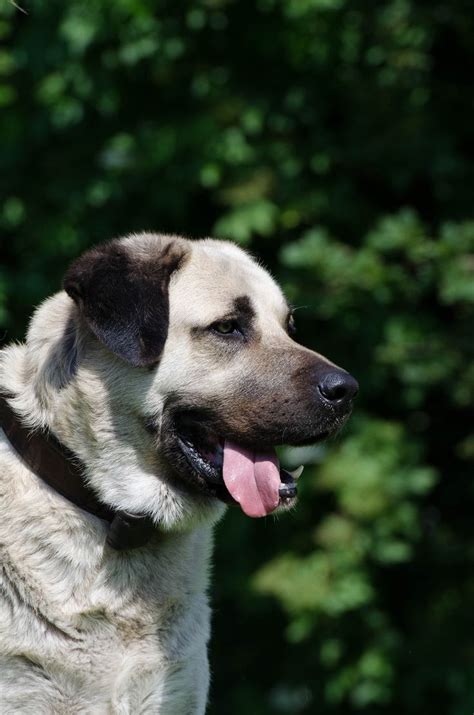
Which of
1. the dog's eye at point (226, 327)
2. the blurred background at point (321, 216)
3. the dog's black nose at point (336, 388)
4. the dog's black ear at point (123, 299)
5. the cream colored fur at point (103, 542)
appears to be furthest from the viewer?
the blurred background at point (321, 216)

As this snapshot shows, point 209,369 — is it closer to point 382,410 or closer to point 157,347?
point 157,347

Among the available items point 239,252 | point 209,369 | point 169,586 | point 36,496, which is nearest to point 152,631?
point 169,586

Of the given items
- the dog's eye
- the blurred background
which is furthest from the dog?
the blurred background

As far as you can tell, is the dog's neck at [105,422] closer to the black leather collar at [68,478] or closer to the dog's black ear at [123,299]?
the black leather collar at [68,478]

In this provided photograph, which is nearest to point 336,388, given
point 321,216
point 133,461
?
point 133,461

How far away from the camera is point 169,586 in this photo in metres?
4.00

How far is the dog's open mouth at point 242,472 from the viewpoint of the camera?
12.9ft

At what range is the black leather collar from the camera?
3.93 metres

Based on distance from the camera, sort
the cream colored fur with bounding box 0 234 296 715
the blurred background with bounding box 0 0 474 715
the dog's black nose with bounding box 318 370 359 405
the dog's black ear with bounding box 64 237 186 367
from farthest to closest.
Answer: the blurred background with bounding box 0 0 474 715 < the dog's black nose with bounding box 318 370 359 405 < the dog's black ear with bounding box 64 237 186 367 < the cream colored fur with bounding box 0 234 296 715

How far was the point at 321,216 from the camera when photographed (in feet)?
→ 29.6

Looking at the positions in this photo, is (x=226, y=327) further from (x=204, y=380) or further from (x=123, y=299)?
(x=123, y=299)

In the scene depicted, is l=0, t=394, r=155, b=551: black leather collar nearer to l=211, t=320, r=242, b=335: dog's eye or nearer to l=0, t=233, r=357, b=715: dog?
l=0, t=233, r=357, b=715: dog

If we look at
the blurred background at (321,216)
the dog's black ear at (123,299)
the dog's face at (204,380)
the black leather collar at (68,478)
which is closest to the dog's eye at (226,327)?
the dog's face at (204,380)

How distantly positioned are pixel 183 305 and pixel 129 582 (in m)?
0.92
